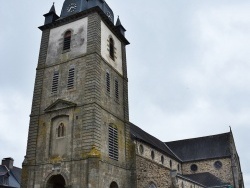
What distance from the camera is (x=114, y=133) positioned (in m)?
22.5

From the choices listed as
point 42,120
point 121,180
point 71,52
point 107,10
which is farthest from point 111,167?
point 107,10

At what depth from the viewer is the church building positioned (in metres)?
19.7

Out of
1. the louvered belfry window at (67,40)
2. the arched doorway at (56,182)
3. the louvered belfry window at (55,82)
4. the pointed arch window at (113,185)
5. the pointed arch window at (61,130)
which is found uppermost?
the louvered belfry window at (67,40)

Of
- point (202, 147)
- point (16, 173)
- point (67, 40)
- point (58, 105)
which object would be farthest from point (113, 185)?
point (202, 147)

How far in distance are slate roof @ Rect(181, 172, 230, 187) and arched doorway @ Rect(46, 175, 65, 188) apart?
19278 mm

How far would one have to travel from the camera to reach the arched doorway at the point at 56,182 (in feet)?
66.1

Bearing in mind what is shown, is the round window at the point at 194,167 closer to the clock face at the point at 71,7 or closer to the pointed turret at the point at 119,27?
the pointed turret at the point at 119,27

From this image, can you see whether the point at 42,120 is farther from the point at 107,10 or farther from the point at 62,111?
the point at 107,10

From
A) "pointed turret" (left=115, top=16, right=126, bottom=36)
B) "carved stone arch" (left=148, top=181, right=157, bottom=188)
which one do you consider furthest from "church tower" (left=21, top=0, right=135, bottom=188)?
"carved stone arch" (left=148, top=181, right=157, bottom=188)

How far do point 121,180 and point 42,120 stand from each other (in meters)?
7.40

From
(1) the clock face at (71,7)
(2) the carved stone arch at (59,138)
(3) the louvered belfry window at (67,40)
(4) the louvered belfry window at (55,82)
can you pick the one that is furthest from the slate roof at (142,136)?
(1) the clock face at (71,7)

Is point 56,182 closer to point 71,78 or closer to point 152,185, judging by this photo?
point 71,78

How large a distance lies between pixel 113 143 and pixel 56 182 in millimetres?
4917

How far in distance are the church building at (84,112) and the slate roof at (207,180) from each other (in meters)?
7.54
